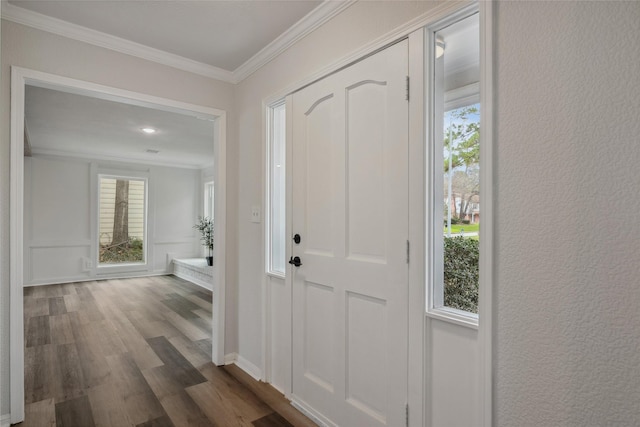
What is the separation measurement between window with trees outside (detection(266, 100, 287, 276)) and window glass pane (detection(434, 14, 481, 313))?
1250mm

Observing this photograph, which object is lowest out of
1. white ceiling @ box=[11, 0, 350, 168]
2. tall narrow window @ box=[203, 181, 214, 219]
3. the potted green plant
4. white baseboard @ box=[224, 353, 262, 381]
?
white baseboard @ box=[224, 353, 262, 381]

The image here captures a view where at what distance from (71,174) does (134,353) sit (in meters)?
4.77

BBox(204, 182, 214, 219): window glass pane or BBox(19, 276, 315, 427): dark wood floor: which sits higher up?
BBox(204, 182, 214, 219): window glass pane

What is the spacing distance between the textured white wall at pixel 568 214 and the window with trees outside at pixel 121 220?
732cm

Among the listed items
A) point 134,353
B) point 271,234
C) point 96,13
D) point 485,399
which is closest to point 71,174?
point 134,353

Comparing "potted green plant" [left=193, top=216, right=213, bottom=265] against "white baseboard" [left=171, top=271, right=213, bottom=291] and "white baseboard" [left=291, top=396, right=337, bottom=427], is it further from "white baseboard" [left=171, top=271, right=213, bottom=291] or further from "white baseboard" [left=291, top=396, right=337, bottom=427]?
"white baseboard" [left=291, top=396, right=337, bottom=427]

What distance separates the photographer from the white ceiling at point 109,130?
358 cm

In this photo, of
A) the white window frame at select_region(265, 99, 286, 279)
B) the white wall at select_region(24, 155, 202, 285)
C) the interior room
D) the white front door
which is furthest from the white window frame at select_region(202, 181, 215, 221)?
the white front door

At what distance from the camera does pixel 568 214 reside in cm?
105

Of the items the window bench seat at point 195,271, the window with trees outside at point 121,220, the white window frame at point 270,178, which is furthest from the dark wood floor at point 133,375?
the window with trees outside at point 121,220

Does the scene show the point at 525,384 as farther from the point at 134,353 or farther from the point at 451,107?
the point at 134,353

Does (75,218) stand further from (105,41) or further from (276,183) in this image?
(276,183)

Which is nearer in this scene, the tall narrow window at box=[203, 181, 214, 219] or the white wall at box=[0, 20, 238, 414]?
the white wall at box=[0, 20, 238, 414]

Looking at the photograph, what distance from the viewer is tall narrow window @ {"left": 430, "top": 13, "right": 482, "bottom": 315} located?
4.67ft
